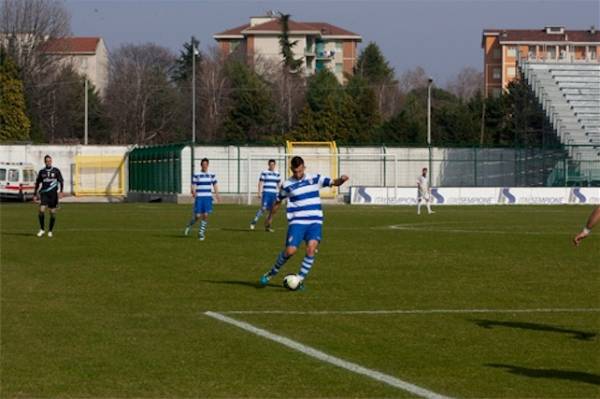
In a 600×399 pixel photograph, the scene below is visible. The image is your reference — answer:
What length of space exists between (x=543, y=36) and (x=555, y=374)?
5799 inches

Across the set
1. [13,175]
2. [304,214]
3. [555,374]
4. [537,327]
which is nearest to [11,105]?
[13,175]

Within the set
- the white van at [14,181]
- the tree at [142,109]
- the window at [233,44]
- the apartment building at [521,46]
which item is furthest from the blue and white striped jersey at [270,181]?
the apartment building at [521,46]

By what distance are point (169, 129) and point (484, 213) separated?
59.7 metres

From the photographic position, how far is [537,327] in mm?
13609

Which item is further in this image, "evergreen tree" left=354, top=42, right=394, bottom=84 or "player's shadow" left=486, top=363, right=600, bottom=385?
"evergreen tree" left=354, top=42, right=394, bottom=84

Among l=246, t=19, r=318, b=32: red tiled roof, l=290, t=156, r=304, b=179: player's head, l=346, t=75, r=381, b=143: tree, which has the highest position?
l=246, t=19, r=318, b=32: red tiled roof

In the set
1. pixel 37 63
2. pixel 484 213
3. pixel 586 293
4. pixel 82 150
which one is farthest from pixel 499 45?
pixel 586 293

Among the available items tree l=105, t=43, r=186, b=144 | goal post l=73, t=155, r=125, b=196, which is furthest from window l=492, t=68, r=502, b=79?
goal post l=73, t=155, r=125, b=196

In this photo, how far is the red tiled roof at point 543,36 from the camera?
151 metres

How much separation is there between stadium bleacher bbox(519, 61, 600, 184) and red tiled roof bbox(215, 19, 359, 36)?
56978 mm

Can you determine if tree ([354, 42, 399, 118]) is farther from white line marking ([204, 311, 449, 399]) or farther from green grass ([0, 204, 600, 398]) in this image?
white line marking ([204, 311, 449, 399])

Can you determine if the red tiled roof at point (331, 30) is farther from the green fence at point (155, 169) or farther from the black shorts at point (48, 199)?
the black shorts at point (48, 199)

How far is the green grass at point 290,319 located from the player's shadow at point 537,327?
0.02 m

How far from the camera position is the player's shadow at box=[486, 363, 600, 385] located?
10.2m
